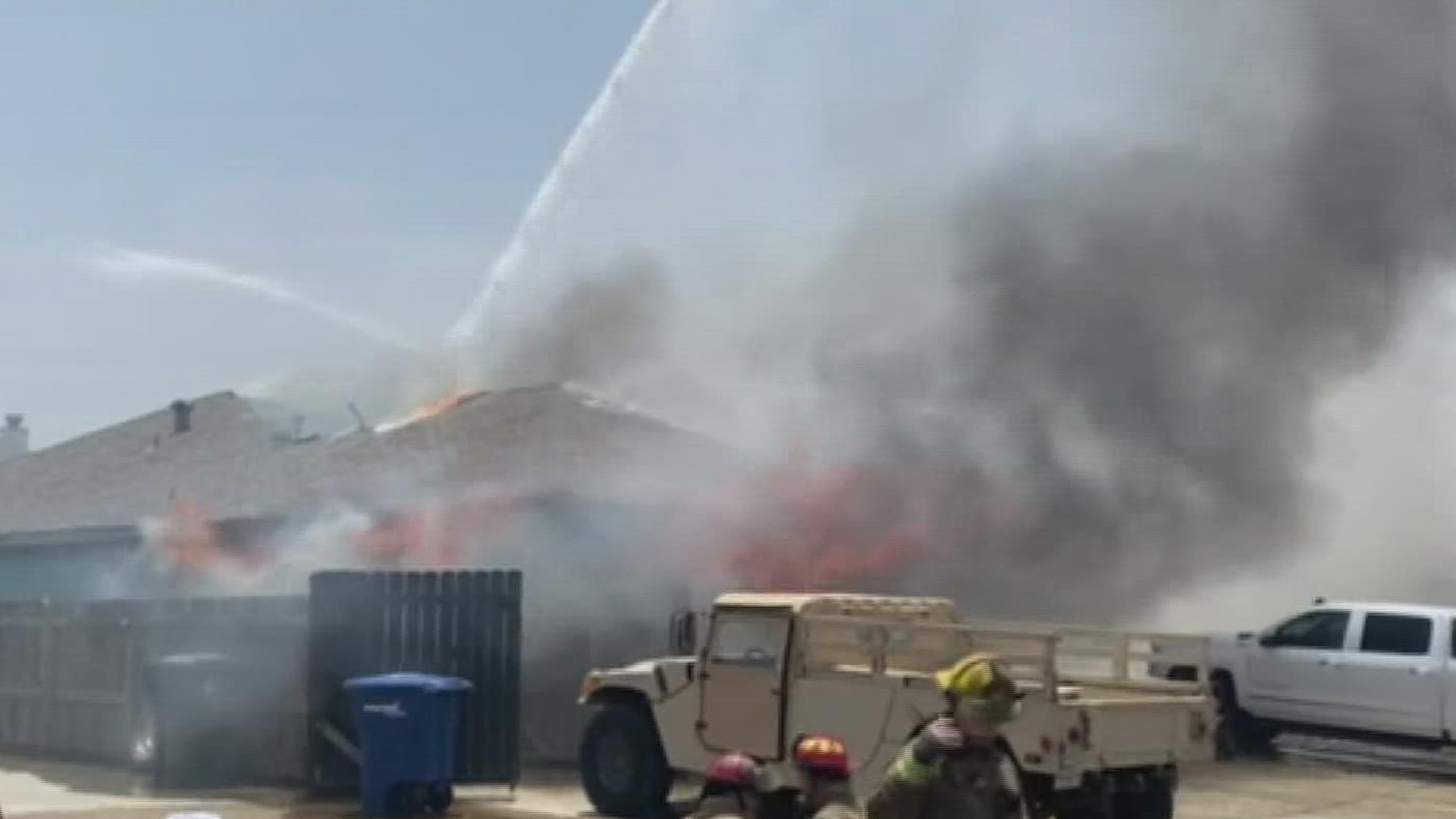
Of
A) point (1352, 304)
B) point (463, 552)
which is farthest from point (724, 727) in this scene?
point (1352, 304)

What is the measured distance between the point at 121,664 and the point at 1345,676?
12223mm

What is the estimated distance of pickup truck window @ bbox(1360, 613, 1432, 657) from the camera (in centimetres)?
1853

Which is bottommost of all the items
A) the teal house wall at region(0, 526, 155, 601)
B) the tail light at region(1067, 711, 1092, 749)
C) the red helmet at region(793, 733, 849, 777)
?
the tail light at region(1067, 711, 1092, 749)

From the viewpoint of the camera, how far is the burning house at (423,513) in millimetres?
18625

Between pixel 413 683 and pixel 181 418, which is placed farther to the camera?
pixel 181 418

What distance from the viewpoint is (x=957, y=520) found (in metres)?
22.5

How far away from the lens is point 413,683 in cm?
1378

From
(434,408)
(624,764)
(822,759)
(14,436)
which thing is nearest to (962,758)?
(822,759)

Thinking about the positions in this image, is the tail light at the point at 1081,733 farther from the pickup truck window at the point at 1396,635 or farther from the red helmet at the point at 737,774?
the pickup truck window at the point at 1396,635

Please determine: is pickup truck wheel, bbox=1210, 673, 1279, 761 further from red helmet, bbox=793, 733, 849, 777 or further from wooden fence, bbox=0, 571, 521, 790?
red helmet, bbox=793, 733, 849, 777

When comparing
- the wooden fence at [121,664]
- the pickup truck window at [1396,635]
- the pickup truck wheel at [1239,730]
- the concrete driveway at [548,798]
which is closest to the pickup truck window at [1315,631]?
the pickup truck window at [1396,635]

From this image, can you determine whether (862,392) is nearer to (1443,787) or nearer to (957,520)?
(957,520)

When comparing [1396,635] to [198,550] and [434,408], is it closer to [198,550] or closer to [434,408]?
[198,550]

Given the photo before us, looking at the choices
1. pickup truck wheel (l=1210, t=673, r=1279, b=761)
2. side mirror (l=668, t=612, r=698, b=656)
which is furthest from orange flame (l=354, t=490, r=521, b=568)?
pickup truck wheel (l=1210, t=673, r=1279, b=761)
